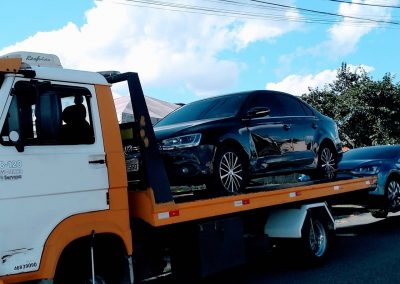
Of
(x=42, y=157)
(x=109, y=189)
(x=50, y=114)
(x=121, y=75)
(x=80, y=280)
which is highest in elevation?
(x=121, y=75)

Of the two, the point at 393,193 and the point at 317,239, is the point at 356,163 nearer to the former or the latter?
the point at 393,193

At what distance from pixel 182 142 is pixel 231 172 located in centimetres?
80

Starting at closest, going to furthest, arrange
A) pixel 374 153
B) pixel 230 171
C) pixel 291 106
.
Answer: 1. pixel 230 171
2. pixel 291 106
3. pixel 374 153

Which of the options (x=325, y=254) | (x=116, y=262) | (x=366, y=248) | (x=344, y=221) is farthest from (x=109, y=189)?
(x=344, y=221)

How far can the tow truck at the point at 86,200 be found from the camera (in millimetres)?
3883

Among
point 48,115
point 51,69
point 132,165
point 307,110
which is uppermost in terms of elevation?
point 51,69

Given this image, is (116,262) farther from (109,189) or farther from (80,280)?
(109,189)

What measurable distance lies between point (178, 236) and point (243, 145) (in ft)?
5.15

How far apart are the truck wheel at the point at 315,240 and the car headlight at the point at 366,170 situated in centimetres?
287

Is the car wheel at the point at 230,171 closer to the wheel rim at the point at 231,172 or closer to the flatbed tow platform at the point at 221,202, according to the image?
the wheel rim at the point at 231,172

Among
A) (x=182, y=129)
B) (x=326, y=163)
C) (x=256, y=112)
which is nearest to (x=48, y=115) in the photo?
(x=182, y=129)

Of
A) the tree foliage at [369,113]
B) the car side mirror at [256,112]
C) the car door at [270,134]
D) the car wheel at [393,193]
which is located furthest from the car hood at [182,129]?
the tree foliage at [369,113]

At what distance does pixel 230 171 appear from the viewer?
6090 millimetres

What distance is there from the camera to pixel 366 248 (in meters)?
7.99
